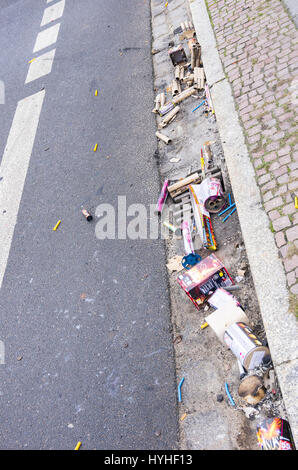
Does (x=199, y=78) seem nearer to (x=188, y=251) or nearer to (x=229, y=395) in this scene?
(x=188, y=251)

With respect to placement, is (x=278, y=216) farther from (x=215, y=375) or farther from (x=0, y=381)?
(x=0, y=381)

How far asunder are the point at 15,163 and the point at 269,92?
4.30 m

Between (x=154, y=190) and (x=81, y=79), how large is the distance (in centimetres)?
387

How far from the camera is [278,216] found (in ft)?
14.6

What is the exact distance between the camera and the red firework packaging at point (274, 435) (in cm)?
331

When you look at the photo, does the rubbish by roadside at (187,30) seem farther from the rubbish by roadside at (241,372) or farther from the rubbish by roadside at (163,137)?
the rubbish by roadside at (241,372)

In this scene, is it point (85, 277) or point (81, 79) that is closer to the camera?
point (85, 277)

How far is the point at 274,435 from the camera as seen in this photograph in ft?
11.1

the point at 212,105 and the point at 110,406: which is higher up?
the point at 212,105

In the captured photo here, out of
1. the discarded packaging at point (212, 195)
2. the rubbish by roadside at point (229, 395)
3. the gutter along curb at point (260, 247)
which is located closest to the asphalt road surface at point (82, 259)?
the rubbish by roadside at point (229, 395)

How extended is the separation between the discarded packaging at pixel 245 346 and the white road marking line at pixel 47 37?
855cm

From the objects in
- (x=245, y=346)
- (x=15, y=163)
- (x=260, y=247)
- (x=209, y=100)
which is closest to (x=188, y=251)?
(x=260, y=247)
